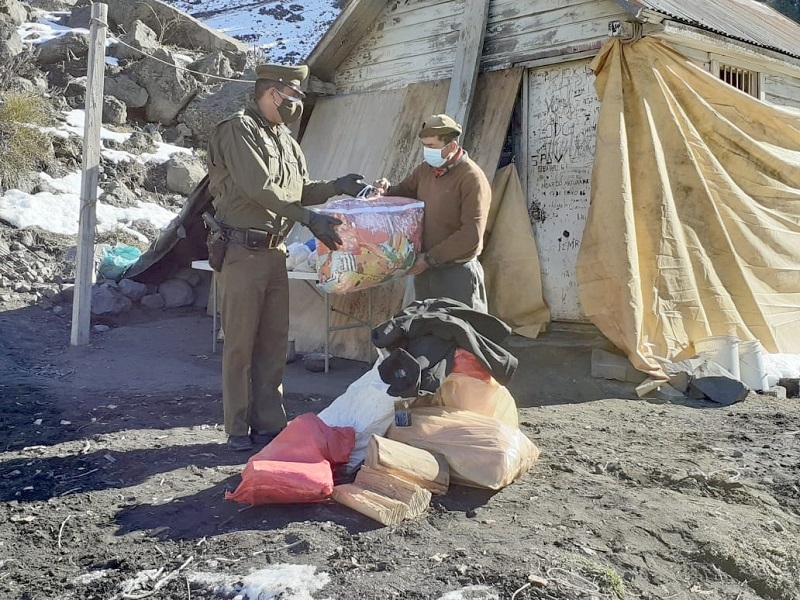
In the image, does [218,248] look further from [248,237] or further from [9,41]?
[9,41]

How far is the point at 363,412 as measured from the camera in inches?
151

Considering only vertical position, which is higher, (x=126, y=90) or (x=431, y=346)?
(x=126, y=90)

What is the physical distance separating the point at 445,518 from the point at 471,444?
429 mm

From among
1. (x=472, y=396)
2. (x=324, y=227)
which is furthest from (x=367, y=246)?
(x=472, y=396)

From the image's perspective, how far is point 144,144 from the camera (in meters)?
13.1

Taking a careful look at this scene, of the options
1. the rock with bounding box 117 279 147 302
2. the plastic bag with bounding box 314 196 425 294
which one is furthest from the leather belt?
the rock with bounding box 117 279 147 302

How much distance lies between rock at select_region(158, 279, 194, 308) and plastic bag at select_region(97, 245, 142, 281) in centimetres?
46

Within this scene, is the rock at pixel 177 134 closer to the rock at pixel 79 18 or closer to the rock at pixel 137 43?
the rock at pixel 137 43

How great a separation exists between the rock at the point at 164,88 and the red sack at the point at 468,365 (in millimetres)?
11874

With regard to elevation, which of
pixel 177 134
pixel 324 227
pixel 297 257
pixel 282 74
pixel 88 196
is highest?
pixel 177 134

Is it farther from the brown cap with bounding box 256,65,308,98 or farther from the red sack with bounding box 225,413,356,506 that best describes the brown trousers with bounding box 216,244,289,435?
the brown cap with bounding box 256,65,308,98

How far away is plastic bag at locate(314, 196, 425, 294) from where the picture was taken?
440cm

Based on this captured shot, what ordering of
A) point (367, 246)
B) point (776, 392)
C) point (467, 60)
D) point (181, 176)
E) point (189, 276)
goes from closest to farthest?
point (367, 246) < point (776, 392) < point (467, 60) < point (189, 276) < point (181, 176)

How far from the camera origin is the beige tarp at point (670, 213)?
571 cm
